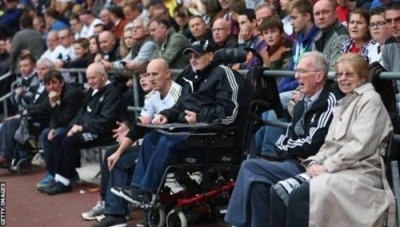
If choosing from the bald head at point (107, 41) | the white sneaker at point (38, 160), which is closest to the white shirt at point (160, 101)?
the bald head at point (107, 41)

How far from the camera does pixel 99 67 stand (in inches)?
387

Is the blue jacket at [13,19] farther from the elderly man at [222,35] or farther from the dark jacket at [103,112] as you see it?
the elderly man at [222,35]

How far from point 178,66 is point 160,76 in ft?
7.84

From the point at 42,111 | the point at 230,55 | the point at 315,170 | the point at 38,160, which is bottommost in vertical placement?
the point at 38,160

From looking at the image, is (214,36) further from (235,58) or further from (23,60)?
(23,60)

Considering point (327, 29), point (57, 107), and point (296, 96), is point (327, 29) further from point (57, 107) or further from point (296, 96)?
point (57, 107)

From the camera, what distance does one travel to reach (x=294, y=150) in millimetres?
6547

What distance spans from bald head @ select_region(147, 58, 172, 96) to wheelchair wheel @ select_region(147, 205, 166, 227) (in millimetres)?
1203

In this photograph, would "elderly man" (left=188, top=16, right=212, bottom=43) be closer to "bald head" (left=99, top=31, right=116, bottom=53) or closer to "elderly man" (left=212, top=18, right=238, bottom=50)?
"elderly man" (left=212, top=18, right=238, bottom=50)

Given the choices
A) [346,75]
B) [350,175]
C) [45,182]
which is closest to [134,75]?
[45,182]

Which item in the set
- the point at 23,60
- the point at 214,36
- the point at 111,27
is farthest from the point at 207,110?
the point at 111,27

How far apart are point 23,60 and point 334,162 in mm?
7680

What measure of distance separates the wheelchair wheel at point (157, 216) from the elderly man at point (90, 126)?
2.02m

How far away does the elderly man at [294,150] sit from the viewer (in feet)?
20.9
